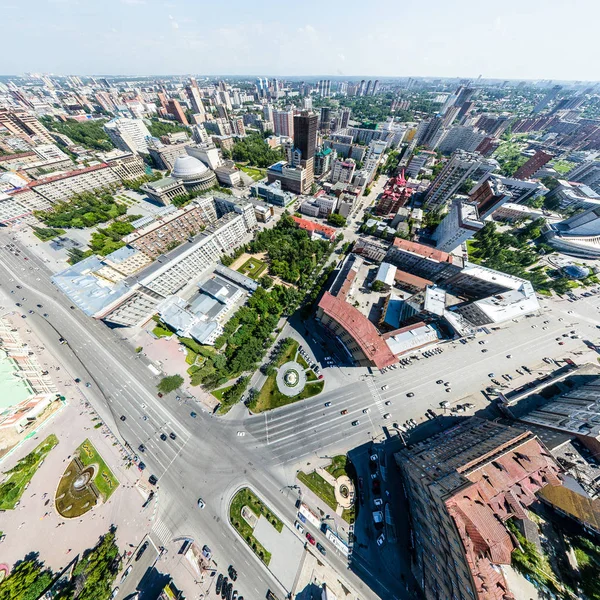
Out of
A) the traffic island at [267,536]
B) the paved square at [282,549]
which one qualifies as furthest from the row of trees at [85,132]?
the paved square at [282,549]

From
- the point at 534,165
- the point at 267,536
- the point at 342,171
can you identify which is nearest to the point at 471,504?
the point at 267,536

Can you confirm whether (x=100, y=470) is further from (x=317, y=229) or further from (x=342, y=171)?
(x=342, y=171)

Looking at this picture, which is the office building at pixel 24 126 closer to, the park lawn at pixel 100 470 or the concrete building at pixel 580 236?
the park lawn at pixel 100 470

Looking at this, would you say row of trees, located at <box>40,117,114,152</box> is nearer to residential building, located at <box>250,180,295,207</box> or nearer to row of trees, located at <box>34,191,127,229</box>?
row of trees, located at <box>34,191,127,229</box>

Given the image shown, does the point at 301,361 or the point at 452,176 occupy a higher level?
the point at 452,176

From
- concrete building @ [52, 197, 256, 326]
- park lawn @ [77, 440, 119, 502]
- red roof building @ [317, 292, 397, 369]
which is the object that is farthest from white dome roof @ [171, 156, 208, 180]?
park lawn @ [77, 440, 119, 502]
